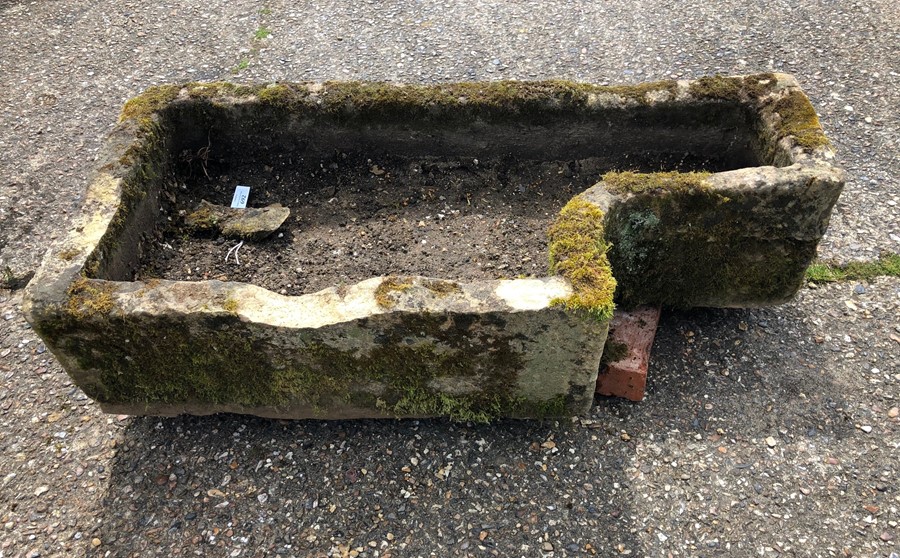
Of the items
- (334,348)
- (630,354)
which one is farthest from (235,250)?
(630,354)

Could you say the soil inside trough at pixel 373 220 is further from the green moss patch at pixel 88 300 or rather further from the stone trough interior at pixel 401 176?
the green moss patch at pixel 88 300

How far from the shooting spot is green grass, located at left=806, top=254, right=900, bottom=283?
4.82 m

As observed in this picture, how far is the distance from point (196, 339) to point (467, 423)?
1682 millimetres

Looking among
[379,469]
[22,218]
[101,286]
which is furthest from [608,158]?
[22,218]

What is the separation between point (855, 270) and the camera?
486 cm

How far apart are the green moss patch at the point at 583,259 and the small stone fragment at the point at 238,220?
7.07ft

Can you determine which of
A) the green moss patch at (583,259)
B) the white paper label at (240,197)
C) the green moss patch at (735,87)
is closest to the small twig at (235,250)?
the white paper label at (240,197)

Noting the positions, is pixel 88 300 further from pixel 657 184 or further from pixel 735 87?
pixel 735 87

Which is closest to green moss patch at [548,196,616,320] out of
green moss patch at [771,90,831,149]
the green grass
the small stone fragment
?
green moss patch at [771,90,831,149]

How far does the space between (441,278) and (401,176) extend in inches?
47.2

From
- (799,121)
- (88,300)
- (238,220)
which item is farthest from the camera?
(238,220)

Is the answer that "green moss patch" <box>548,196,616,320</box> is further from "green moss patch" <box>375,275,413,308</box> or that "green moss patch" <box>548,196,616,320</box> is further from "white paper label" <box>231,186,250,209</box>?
"white paper label" <box>231,186,250,209</box>

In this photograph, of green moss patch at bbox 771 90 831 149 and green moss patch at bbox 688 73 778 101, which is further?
green moss patch at bbox 688 73 778 101

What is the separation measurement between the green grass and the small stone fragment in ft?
13.0
